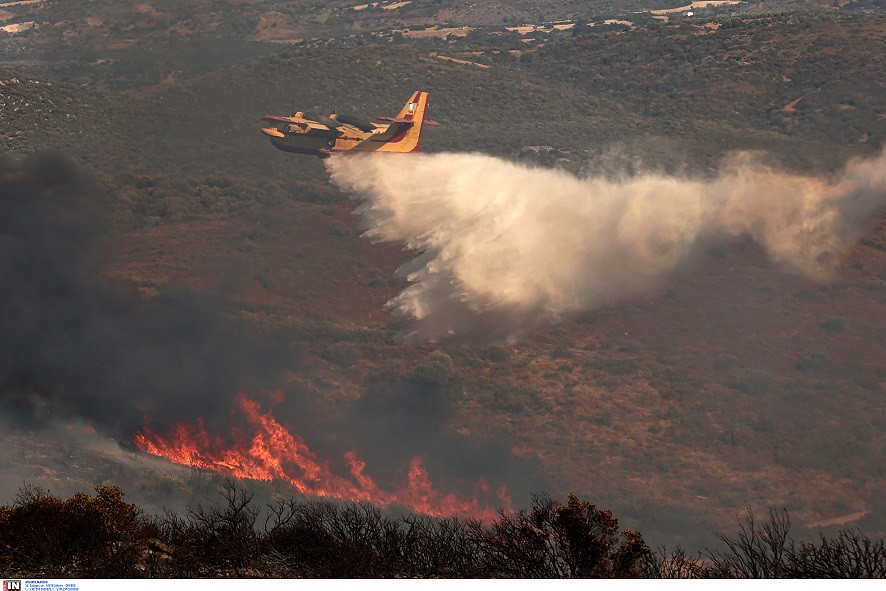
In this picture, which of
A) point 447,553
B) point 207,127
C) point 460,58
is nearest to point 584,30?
point 460,58

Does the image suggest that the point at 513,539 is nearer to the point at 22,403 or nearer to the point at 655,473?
the point at 655,473

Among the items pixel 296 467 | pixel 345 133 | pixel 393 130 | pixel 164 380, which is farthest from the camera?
pixel 393 130

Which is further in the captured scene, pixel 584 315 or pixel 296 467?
pixel 584 315

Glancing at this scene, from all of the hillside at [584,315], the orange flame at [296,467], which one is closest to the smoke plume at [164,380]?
the hillside at [584,315]

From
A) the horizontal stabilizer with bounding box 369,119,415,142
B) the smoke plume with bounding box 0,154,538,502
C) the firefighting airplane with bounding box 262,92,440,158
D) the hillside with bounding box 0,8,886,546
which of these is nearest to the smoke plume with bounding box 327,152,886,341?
the firefighting airplane with bounding box 262,92,440,158

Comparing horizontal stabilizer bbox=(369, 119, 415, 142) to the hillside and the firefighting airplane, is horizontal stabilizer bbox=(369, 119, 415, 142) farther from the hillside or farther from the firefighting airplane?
the hillside

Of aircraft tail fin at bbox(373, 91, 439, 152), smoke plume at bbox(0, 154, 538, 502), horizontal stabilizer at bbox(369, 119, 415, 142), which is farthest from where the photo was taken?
aircraft tail fin at bbox(373, 91, 439, 152)

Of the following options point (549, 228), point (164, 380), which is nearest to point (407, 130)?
point (549, 228)

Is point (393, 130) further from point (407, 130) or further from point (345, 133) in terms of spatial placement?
point (345, 133)
